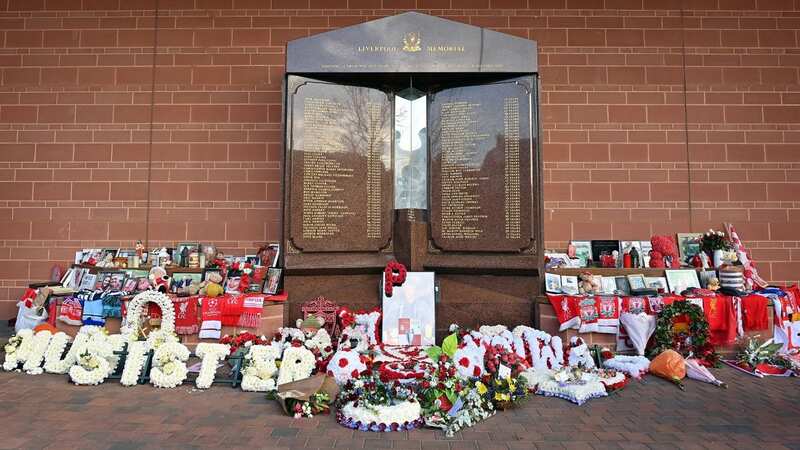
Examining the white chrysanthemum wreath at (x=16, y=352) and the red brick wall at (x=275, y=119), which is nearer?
the white chrysanthemum wreath at (x=16, y=352)

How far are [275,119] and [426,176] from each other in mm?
2534

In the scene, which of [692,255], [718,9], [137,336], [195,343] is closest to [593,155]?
[692,255]

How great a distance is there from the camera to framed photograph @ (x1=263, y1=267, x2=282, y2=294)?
5582mm

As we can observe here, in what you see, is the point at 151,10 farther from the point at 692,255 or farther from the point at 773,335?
the point at 773,335

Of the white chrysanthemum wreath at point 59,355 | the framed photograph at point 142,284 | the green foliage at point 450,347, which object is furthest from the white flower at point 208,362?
the green foliage at point 450,347

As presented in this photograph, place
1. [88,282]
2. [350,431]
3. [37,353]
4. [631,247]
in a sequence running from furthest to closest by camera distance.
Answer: [631,247] < [88,282] < [37,353] < [350,431]

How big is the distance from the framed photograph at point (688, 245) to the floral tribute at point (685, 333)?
176 cm

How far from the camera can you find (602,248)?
6363 mm

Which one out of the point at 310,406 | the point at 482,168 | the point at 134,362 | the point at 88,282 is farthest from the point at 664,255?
the point at 88,282

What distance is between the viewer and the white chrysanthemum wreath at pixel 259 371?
3975mm

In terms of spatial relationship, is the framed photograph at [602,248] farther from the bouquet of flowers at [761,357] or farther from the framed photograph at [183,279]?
the framed photograph at [183,279]

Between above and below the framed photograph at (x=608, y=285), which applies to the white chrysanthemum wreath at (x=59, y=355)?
below

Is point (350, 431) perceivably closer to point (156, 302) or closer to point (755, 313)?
point (156, 302)

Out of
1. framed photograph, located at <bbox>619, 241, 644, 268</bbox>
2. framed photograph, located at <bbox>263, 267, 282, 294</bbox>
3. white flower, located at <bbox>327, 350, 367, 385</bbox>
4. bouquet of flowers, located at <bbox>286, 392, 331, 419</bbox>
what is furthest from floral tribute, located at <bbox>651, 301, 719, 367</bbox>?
framed photograph, located at <bbox>263, 267, 282, 294</bbox>
